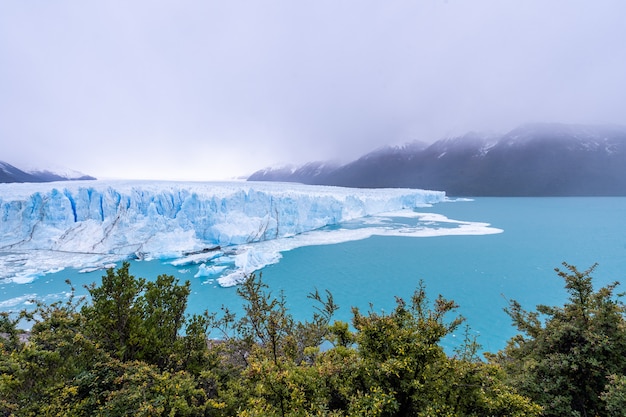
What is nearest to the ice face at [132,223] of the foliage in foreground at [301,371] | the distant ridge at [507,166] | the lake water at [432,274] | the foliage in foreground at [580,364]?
the lake water at [432,274]

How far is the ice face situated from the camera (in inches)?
669

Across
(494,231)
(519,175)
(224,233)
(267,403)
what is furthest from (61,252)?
(519,175)

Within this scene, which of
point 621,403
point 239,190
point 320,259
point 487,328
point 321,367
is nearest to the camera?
point 621,403

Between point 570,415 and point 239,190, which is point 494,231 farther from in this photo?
point 570,415

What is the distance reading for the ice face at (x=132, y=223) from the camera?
1700 cm

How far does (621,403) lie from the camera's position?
2785 millimetres

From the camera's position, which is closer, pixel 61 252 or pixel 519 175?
pixel 61 252

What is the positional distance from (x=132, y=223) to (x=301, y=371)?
18941 millimetres

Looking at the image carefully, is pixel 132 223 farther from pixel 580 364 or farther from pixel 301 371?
pixel 580 364

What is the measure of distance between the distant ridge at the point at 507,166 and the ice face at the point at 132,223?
64.1 meters

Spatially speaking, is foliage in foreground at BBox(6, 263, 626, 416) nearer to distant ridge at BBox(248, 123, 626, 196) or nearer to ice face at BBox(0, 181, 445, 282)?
ice face at BBox(0, 181, 445, 282)

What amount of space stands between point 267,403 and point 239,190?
1817 cm

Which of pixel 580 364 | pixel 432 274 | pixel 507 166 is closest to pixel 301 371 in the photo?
pixel 580 364

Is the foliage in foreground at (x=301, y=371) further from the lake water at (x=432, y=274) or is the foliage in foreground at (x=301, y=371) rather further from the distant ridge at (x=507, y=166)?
the distant ridge at (x=507, y=166)
